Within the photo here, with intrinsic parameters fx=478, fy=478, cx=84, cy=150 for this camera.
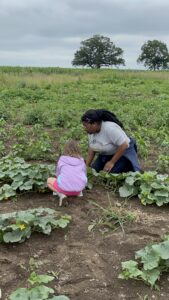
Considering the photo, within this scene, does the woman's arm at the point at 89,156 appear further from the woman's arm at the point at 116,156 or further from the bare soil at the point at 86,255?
the bare soil at the point at 86,255

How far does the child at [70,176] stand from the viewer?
486cm

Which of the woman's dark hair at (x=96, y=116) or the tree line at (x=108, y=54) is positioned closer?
the woman's dark hair at (x=96, y=116)

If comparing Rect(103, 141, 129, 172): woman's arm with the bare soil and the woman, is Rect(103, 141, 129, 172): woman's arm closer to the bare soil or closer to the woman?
the woman

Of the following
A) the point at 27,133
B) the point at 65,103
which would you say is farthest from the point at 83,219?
the point at 65,103

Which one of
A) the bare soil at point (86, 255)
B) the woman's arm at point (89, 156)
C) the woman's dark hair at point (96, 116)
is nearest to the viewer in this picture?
the bare soil at point (86, 255)

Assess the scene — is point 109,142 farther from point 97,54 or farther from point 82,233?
point 97,54

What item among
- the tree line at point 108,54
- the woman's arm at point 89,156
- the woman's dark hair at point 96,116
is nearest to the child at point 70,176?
the woman's dark hair at point 96,116

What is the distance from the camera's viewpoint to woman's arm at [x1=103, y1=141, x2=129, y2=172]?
5.66 metres

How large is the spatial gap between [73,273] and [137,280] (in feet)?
1.56

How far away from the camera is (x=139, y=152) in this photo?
282 inches

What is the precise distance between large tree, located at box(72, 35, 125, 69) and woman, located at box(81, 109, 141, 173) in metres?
64.8

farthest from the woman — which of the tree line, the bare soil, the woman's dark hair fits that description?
the tree line

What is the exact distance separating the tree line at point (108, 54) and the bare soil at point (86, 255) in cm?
6565

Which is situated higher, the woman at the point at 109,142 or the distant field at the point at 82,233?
the woman at the point at 109,142
